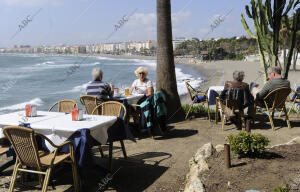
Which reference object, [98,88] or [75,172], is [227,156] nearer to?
[75,172]

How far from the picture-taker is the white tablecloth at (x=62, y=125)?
12.6 ft

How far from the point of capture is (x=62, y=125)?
3.96 m

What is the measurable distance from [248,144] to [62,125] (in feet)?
7.11

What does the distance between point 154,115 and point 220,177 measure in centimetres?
310

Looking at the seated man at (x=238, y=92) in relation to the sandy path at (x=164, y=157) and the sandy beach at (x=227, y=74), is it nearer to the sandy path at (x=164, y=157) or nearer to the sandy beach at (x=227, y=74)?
the sandy path at (x=164, y=157)

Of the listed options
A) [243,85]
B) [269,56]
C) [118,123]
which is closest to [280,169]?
[118,123]

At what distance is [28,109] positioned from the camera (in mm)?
4543

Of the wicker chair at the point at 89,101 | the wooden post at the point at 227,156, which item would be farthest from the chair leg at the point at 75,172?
the wicker chair at the point at 89,101

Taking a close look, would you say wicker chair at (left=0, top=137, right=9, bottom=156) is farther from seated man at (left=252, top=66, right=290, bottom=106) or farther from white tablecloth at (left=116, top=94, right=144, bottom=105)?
seated man at (left=252, top=66, right=290, bottom=106)

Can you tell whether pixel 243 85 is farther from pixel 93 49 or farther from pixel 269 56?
pixel 93 49

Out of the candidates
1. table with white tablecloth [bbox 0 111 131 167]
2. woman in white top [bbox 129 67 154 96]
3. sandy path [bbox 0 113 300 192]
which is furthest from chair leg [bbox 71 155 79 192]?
woman in white top [bbox 129 67 154 96]

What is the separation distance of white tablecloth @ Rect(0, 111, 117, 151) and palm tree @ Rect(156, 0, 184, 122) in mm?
3457

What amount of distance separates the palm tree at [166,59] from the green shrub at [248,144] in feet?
12.6

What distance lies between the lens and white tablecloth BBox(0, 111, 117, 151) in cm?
385
